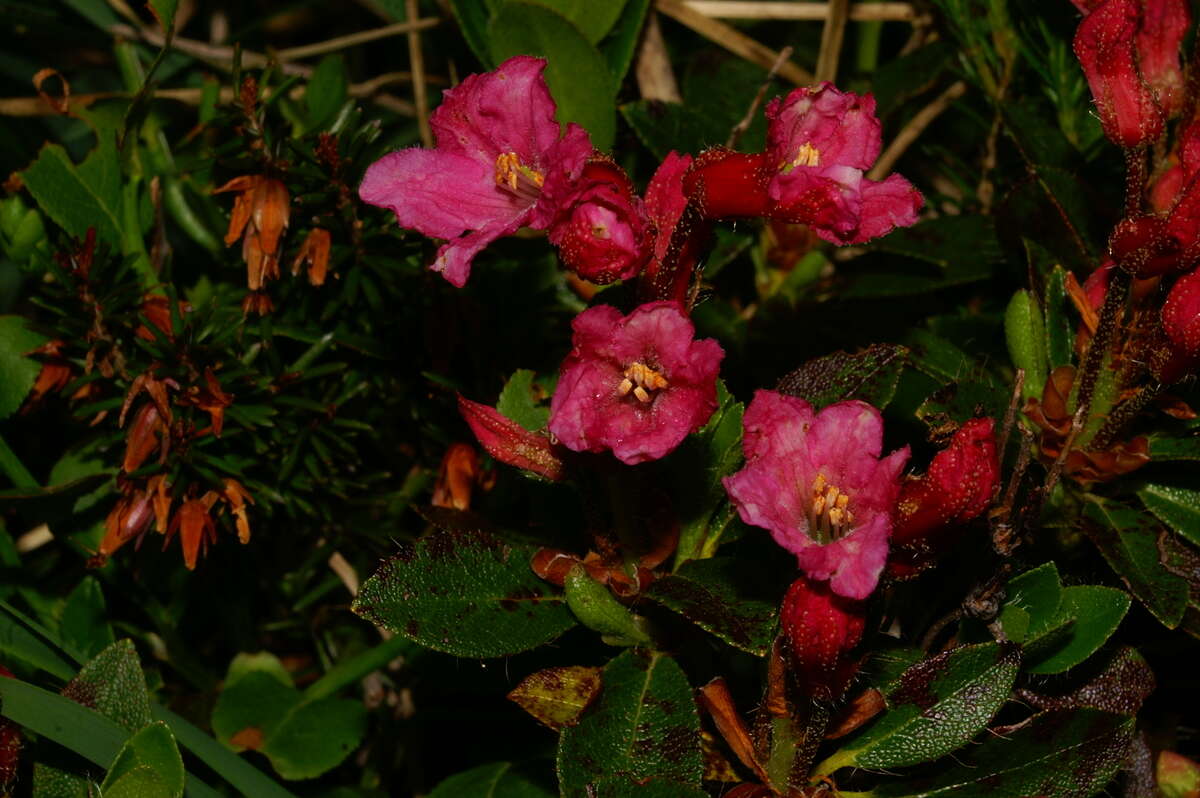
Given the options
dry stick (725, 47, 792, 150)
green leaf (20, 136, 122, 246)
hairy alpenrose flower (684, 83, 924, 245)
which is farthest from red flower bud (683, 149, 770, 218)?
green leaf (20, 136, 122, 246)

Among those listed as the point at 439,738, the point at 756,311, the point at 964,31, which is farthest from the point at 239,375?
the point at 964,31

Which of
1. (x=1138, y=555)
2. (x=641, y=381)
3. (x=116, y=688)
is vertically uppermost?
(x=641, y=381)

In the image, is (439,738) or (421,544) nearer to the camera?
(421,544)

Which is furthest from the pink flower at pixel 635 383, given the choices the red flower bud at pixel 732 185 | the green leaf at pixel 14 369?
the green leaf at pixel 14 369

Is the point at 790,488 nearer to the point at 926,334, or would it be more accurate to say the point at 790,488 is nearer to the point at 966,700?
the point at 966,700

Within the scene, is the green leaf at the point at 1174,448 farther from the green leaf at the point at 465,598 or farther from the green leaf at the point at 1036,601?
the green leaf at the point at 465,598

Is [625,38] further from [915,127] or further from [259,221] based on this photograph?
[259,221]

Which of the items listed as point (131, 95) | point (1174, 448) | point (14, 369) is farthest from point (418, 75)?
point (1174, 448)
